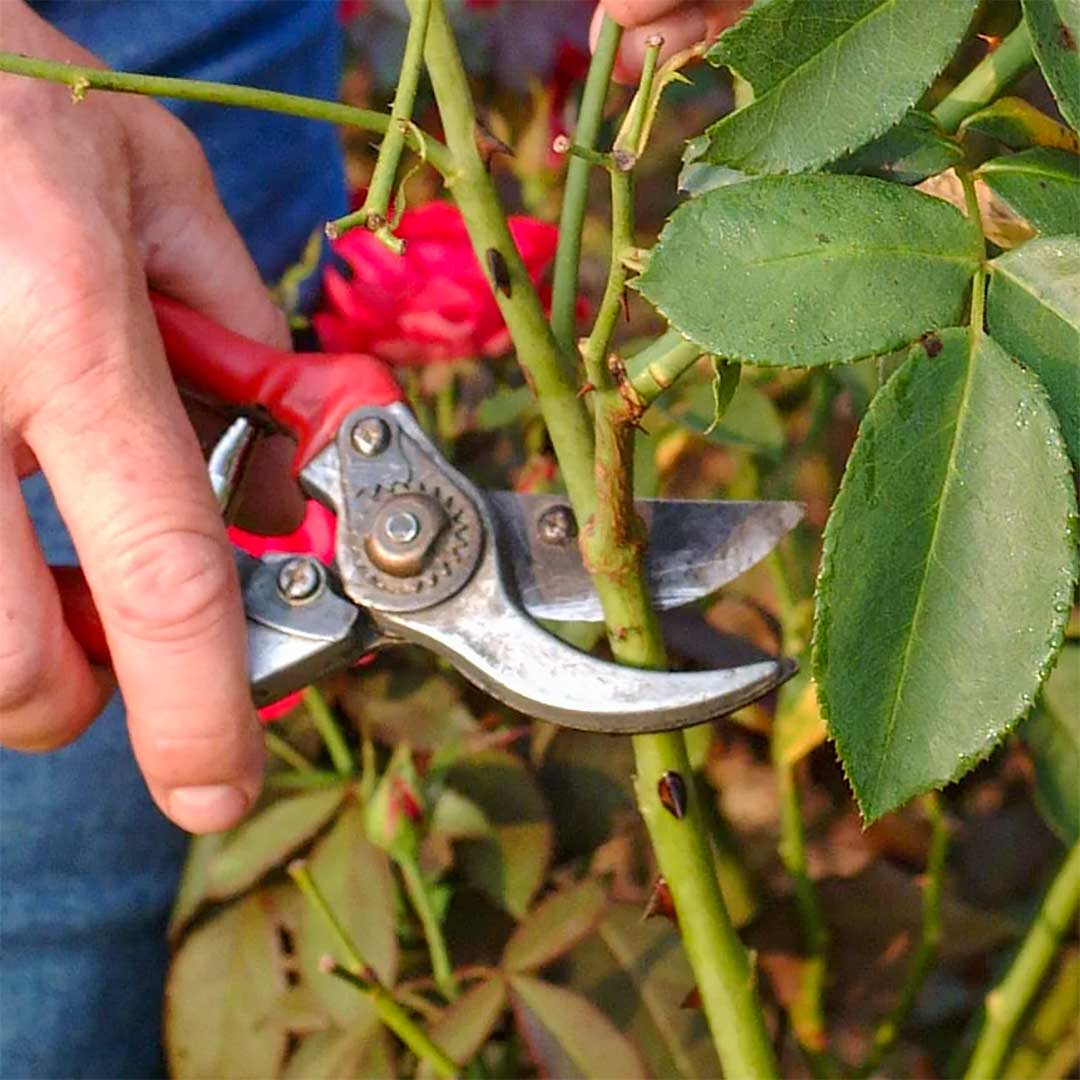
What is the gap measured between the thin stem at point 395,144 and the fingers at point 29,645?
0.28 meters

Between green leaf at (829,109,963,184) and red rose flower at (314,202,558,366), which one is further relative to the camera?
red rose flower at (314,202,558,366)

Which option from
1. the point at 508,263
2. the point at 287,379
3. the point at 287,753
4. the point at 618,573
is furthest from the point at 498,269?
the point at 287,753

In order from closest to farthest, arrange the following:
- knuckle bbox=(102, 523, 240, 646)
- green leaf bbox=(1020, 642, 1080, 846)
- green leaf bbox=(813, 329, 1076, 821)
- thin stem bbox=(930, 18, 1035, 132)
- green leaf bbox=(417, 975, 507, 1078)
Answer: green leaf bbox=(813, 329, 1076, 821), thin stem bbox=(930, 18, 1035, 132), knuckle bbox=(102, 523, 240, 646), green leaf bbox=(417, 975, 507, 1078), green leaf bbox=(1020, 642, 1080, 846)

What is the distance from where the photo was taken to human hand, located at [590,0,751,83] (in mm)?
519

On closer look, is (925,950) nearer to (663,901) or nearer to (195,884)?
(663,901)

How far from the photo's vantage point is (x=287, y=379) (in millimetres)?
685

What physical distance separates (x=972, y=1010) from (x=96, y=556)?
2.45 feet

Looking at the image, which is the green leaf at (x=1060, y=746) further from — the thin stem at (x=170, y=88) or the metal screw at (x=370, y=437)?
the thin stem at (x=170, y=88)

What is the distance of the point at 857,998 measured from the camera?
2.96 ft

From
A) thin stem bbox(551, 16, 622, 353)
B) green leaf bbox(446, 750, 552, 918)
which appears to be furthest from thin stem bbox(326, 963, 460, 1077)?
thin stem bbox(551, 16, 622, 353)

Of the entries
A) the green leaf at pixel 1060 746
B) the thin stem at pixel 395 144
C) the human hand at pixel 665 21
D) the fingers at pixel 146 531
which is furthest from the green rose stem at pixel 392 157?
the green leaf at pixel 1060 746

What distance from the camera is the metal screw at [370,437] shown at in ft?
2.19

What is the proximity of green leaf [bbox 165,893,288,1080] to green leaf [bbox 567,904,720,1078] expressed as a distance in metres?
0.16

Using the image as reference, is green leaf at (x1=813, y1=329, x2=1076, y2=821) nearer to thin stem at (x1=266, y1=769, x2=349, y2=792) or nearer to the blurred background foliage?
the blurred background foliage
